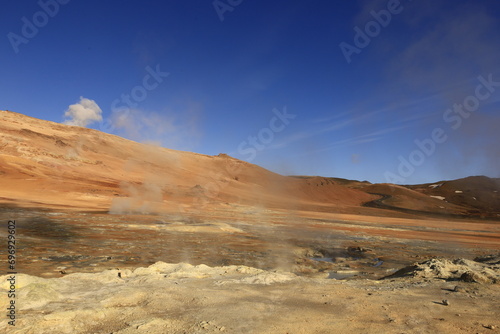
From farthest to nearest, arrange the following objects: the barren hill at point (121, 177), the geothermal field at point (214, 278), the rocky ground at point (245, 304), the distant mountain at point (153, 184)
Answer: the distant mountain at point (153, 184) < the barren hill at point (121, 177) < the geothermal field at point (214, 278) < the rocky ground at point (245, 304)

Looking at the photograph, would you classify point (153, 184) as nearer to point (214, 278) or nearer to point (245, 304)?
point (214, 278)

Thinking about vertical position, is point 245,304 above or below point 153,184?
below

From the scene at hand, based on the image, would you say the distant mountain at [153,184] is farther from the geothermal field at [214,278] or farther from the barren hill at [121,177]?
the geothermal field at [214,278]

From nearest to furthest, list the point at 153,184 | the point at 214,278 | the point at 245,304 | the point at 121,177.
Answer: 1. the point at 245,304
2. the point at 214,278
3. the point at 121,177
4. the point at 153,184

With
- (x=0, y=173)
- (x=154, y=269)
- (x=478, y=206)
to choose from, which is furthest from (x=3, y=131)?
(x=478, y=206)

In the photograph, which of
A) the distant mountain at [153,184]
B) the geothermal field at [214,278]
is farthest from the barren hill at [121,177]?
the geothermal field at [214,278]

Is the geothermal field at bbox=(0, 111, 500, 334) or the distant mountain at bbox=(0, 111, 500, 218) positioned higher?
the distant mountain at bbox=(0, 111, 500, 218)

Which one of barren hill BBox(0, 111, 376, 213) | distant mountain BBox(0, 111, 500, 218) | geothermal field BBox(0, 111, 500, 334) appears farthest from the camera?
distant mountain BBox(0, 111, 500, 218)

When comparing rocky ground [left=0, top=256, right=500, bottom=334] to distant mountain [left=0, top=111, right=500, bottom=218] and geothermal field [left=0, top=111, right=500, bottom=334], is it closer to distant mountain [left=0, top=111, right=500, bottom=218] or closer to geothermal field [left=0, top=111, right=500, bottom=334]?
geothermal field [left=0, top=111, right=500, bottom=334]

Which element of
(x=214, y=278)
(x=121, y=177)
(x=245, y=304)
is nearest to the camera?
(x=245, y=304)

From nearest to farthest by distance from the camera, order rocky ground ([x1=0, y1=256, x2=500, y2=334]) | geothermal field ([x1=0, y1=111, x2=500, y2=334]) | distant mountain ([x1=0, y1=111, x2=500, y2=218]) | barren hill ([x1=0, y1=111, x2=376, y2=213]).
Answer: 1. rocky ground ([x1=0, y1=256, x2=500, y2=334])
2. geothermal field ([x1=0, y1=111, x2=500, y2=334])
3. barren hill ([x1=0, y1=111, x2=376, y2=213])
4. distant mountain ([x1=0, y1=111, x2=500, y2=218])

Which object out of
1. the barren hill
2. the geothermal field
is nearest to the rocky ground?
the geothermal field

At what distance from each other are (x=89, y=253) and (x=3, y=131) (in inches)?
2226

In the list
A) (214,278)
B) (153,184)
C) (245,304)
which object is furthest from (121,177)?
(245,304)
